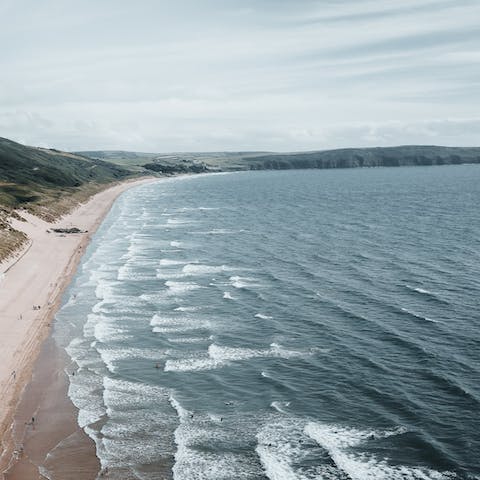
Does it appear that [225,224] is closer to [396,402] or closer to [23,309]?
[23,309]

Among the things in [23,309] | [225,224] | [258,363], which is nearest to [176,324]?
[258,363]

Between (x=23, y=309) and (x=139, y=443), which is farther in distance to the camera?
(x=23, y=309)

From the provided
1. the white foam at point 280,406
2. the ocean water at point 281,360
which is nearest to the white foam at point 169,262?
the ocean water at point 281,360

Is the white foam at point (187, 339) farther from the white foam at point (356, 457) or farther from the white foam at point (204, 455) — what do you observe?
the white foam at point (356, 457)

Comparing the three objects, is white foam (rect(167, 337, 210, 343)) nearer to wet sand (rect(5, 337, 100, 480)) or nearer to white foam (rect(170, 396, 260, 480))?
wet sand (rect(5, 337, 100, 480))

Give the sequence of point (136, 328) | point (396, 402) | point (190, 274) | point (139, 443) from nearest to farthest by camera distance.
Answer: point (139, 443)
point (396, 402)
point (136, 328)
point (190, 274)

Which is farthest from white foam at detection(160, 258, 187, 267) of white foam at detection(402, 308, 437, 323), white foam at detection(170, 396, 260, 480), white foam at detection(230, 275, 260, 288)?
white foam at detection(170, 396, 260, 480)

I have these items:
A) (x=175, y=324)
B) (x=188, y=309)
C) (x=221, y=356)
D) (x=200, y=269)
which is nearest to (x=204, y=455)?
(x=221, y=356)
